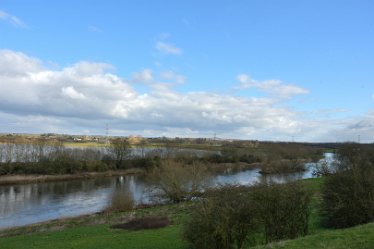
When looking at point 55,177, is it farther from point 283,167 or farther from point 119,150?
point 283,167

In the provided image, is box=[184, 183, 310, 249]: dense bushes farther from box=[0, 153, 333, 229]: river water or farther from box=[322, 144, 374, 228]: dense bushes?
box=[0, 153, 333, 229]: river water

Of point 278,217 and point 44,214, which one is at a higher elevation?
point 278,217

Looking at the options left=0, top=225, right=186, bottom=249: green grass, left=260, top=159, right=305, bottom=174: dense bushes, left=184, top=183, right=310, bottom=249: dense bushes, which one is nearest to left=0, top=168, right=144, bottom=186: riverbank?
left=260, top=159, right=305, bottom=174: dense bushes

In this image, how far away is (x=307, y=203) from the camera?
14727 mm

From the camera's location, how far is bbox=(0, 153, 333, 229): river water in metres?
38.4

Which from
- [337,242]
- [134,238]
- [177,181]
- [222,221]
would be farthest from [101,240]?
[177,181]

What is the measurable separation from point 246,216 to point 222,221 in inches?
35.4

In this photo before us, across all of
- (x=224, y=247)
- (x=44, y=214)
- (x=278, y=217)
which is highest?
(x=278, y=217)

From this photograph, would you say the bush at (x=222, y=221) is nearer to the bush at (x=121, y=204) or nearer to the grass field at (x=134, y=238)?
the grass field at (x=134, y=238)

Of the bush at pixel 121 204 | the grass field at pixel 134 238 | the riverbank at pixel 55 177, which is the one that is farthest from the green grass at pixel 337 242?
the riverbank at pixel 55 177

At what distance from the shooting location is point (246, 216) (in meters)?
13.4

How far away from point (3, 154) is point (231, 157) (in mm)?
53161

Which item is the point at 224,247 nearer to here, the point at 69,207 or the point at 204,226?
the point at 204,226

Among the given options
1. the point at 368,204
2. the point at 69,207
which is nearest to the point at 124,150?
the point at 69,207
